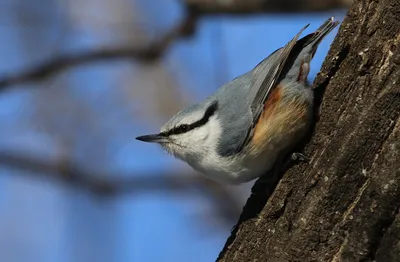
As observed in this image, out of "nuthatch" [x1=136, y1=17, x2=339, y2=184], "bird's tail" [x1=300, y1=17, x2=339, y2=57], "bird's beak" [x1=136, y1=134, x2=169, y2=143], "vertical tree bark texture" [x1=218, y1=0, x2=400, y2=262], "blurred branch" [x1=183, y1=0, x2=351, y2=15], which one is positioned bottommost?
"vertical tree bark texture" [x1=218, y1=0, x2=400, y2=262]

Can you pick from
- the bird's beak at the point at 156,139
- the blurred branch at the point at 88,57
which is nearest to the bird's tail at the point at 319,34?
the bird's beak at the point at 156,139

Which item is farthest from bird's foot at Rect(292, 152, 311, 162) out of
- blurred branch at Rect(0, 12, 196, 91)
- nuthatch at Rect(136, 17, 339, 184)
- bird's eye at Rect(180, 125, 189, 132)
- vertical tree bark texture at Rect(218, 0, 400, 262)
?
blurred branch at Rect(0, 12, 196, 91)

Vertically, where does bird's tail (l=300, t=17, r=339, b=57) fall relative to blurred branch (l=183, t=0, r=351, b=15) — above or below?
below

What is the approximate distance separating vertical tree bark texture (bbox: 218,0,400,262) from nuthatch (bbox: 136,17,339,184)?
245 millimetres

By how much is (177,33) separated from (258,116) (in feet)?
7.21

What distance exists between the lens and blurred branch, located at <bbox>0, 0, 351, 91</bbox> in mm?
4477

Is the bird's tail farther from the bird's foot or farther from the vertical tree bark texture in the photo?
the bird's foot

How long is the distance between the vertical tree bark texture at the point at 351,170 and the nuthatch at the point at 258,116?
245 mm

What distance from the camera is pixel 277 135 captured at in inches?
107

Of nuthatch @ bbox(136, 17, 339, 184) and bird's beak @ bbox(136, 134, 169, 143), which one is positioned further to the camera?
bird's beak @ bbox(136, 134, 169, 143)

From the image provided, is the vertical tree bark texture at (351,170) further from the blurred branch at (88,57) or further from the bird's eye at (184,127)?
the blurred branch at (88,57)

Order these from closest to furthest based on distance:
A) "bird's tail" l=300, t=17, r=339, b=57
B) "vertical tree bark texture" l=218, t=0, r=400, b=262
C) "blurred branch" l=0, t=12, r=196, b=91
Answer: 1. "vertical tree bark texture" l=218, t=0, r=400, b=262
2. "bird's tail" l=300, t=17, r=339, b=57
3. "blurred branch" l=0, t=12, r=196, b=91

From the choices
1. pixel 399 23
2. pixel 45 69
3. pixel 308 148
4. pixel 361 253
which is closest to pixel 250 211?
pixel 308 148

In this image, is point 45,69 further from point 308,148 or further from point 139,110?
point 308,148
